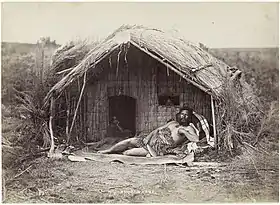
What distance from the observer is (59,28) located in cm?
190

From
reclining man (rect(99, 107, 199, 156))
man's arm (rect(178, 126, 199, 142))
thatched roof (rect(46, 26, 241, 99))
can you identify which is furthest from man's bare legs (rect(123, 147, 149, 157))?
thatched roof (rect(46, 26, 241, 99))

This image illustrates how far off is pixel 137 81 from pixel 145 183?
0.32 meters

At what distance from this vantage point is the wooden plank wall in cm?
189

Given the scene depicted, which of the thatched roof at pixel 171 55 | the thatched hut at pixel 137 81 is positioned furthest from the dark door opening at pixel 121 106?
the thatched roof at pixel 171 55

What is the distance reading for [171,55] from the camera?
188cm

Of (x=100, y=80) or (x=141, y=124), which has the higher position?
(x=100, y=80)

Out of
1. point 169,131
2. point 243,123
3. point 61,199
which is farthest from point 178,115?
point 61,199

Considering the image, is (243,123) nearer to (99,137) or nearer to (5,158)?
(99,137)

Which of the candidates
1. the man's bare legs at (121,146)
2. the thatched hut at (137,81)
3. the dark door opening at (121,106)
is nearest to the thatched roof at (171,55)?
the thatched hut at (137,81)

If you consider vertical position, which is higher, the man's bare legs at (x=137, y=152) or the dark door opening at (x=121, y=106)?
the dark door opening at (x=121, y=106)

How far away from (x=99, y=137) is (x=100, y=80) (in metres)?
0.18

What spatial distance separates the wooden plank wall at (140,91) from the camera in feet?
6.20

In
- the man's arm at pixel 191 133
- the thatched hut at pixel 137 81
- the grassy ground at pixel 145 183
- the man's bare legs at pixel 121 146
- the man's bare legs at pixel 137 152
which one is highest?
the thatched hut at pixel 137 81

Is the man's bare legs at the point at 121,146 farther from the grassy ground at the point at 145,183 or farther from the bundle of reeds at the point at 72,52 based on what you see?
the bundle of reeds at the point at 72,52
